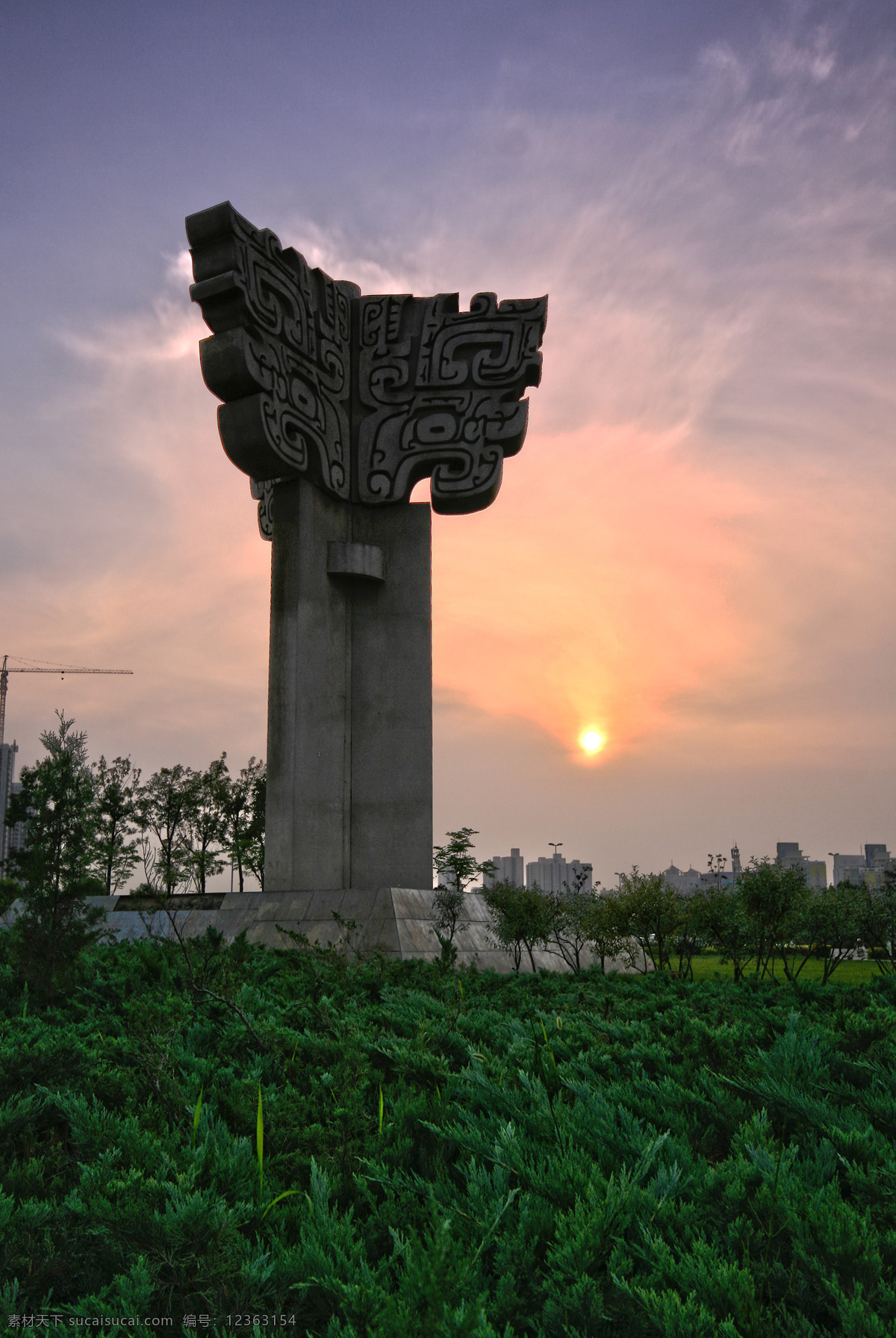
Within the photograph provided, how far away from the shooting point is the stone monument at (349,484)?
11422 millimetres

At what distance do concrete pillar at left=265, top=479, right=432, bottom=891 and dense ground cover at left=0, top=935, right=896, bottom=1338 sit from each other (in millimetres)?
7569

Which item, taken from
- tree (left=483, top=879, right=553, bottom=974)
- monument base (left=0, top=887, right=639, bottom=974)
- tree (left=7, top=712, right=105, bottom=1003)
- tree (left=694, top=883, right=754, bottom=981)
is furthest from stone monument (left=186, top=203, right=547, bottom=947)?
tree (left=7, top=712, right=105, bottom=1003)

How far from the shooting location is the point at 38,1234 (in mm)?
2174

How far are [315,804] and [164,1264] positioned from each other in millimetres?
10055

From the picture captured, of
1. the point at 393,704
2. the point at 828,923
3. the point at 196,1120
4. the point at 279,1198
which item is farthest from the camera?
the point at 393,704

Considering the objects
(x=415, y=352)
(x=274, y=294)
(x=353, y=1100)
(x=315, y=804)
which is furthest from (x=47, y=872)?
(x=415, y=352)

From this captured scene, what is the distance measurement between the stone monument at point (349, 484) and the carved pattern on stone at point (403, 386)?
0.02 m

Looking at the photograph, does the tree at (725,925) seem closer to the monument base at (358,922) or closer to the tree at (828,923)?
the tree at (828,923)

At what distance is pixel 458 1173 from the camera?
266cm

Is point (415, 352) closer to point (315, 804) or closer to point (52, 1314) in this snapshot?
point (315, 804)

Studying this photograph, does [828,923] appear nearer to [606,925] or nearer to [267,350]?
[606,925]

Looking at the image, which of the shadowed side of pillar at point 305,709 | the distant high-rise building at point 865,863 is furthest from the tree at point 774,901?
the distant high-rise building at point 865,863

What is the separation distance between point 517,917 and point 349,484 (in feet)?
21.3

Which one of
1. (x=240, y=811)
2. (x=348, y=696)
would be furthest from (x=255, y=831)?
(x=348, y=696)
